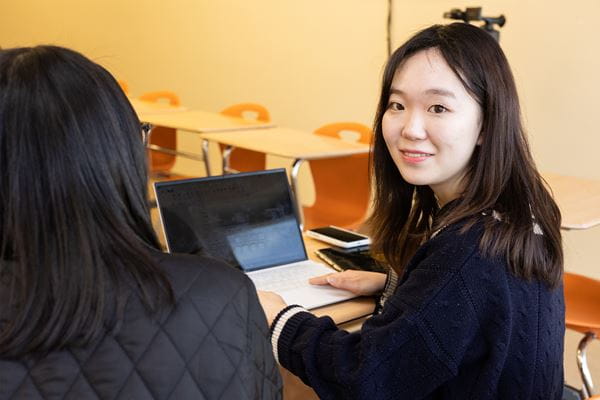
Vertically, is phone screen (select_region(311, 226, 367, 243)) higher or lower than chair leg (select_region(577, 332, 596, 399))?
higher

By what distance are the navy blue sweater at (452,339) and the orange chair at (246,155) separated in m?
2.50

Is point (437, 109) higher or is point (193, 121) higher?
point (437, 109)

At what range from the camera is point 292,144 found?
3.12 m

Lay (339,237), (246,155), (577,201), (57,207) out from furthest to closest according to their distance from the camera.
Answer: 1. (246,155)
2. (577,201)
3. (339,237)
4. (57,207)

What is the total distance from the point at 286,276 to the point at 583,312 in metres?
1.07

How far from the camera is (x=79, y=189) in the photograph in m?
0.75

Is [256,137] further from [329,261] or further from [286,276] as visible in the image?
[286,276]

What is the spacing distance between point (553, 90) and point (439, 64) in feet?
8.00

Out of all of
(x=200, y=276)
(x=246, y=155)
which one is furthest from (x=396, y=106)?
(x=246, y=155)

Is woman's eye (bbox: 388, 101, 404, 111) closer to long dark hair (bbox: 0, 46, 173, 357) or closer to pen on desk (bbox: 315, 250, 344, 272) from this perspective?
pen on desk (bbox: 315, 250, 344, 272)

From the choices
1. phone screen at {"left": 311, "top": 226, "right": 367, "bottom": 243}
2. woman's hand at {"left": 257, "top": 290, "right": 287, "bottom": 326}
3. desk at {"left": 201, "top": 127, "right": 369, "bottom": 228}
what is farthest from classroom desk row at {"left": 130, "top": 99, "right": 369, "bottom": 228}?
woman's hand at {"left": 257, "top": 290, "right": 287, "bottom": 326}

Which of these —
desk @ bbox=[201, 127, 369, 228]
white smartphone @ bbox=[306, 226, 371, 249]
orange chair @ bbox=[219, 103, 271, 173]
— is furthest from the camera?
orange chair @ bbox=[219, 103, 271, 173]

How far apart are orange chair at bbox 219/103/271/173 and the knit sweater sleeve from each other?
2496mm

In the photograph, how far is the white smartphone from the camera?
1805 mm
